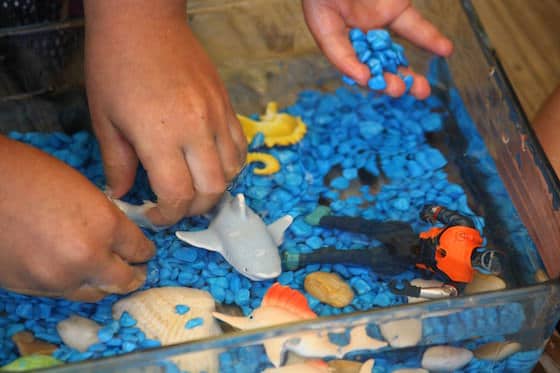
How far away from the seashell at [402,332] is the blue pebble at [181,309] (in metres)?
0.18

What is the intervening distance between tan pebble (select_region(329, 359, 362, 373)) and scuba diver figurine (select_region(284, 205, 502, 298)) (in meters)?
0.10

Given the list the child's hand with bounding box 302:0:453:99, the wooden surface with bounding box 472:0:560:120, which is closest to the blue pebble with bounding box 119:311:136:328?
the child's hand with bounding box 302:0:453:99

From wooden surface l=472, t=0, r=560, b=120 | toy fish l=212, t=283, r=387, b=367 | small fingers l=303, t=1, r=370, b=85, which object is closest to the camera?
toy fish l=212, t=283, r=387, b=367

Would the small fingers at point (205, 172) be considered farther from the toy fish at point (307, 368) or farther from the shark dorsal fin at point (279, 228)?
the toy fish at point (307, 368)

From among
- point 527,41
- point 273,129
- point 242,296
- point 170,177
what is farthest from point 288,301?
point 527,41

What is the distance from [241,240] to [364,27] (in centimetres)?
28

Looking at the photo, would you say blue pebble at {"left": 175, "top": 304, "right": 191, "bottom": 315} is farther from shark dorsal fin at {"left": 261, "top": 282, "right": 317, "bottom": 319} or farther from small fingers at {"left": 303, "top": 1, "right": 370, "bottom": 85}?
small fingers at {"left": 303, "top": 1, "right": 370, "bottom": 85}

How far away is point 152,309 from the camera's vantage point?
0.62 meters

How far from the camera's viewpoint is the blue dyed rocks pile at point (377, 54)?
71cm

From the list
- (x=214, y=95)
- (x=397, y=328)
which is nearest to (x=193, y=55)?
(x=214, y=95)

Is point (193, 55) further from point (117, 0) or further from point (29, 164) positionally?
point (29, 164)

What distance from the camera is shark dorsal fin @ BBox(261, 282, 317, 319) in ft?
2.04

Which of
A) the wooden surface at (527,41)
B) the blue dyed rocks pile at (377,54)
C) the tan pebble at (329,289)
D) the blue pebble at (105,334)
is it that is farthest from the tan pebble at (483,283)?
the wooden surface at (527,41)

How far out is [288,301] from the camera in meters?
0.63
